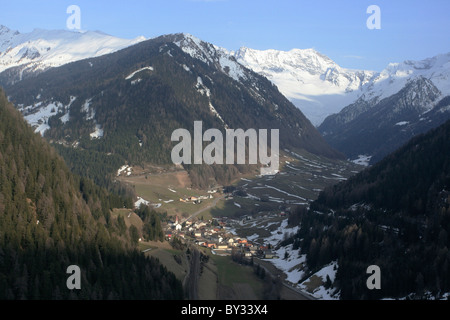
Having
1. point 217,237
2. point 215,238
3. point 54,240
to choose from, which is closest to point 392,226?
point 215,238

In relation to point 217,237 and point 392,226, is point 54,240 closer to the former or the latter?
point 217,237

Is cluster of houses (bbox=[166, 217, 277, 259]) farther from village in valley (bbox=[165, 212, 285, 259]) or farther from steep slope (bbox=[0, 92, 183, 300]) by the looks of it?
steep slope (bbox=[0, 92, 183, 300])

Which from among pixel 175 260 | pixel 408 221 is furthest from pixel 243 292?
pixel 408 221

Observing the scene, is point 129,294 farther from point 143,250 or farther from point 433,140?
point 433,140

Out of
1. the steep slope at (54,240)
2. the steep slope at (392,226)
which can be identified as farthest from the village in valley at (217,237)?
the steep slope at (54,240)

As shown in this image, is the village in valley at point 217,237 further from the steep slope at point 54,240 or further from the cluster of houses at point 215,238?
the steep slope at point 54,240

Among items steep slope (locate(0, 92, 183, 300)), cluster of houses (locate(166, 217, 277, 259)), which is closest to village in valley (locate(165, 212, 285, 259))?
cluster of houses (locate(166, 217, 277, 259))
